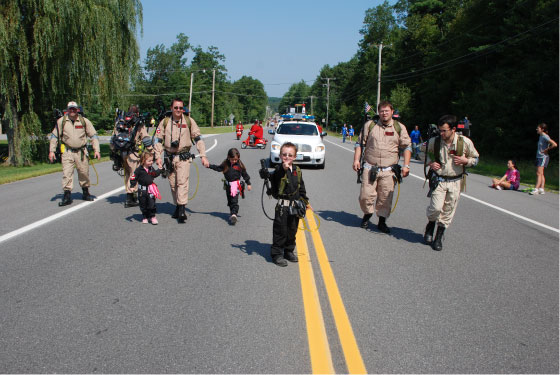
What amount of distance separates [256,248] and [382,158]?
248 centimetres

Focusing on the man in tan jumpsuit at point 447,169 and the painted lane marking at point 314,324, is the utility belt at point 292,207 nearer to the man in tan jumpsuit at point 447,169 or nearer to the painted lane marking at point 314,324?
the painted lane marking at point 314,324

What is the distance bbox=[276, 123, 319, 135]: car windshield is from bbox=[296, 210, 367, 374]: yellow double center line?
40.6 ft

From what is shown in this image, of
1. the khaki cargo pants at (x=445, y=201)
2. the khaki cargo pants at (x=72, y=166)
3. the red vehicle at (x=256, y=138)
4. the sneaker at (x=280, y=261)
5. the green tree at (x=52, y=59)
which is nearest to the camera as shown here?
the sneaker at (x=280, y=261)

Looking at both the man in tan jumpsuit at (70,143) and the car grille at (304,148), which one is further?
the car grille at (304,148)

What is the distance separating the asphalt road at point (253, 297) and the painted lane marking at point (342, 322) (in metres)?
0.04

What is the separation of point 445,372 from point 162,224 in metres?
5.32

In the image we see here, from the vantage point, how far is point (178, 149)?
7766 mm

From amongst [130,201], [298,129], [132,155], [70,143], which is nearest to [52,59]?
[298,129]

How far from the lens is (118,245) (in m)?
6.15

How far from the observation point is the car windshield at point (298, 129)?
17.9 metres

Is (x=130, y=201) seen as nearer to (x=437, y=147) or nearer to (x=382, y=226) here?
(x=382, y=226)

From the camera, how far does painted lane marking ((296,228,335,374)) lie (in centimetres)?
326

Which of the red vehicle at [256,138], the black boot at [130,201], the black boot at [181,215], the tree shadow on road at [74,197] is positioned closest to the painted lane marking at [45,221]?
the tree shadow on road at [74,197]

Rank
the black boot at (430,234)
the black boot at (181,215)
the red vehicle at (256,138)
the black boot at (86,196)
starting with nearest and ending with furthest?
1. the black boot at (430,234)
2. the black boot at (181,215)
3. the black boot at (86,196)
4. the red vehicle at (256,138)
